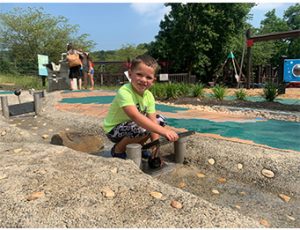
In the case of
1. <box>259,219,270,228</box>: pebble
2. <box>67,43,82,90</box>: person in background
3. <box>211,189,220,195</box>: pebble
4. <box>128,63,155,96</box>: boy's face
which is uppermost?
<box>67,43,82,90</box>: person in background

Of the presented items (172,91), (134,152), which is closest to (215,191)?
(134,152)

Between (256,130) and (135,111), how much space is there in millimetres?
2813

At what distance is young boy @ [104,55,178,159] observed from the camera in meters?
2.54

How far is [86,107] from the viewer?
271 inches

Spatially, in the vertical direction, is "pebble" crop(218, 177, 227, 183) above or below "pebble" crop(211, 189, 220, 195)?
above

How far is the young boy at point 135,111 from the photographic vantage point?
2.54 metres

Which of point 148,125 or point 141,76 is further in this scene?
point 141,76

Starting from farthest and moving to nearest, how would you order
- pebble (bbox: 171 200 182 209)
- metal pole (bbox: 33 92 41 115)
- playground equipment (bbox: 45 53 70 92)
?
playground equipment (bbox: 45 53 70 92) → metal pole (bbox: 33 92 41 115) → pebble (bbox: 171 200 182 209)

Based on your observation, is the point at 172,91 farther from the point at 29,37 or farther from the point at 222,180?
the point at 29,37

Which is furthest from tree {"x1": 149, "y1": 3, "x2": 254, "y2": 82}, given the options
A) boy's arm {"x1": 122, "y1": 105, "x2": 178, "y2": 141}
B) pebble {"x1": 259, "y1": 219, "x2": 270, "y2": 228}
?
pebble {"x1": 259, "y1": 219, "x2": 270, "y2": 228}

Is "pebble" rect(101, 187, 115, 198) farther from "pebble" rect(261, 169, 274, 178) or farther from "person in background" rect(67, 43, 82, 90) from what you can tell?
"person in background" rect(67, 43, 82, 90)

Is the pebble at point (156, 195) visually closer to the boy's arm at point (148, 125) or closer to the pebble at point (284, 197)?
the boy's arm at point (148, 125)

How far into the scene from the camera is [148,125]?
2.49m

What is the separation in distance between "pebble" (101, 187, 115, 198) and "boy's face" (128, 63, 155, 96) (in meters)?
1.03
